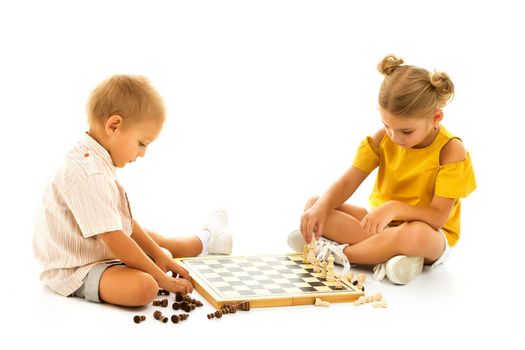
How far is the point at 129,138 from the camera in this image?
2.21m

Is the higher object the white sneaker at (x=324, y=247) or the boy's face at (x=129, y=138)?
the boy's face at (x=129, y=138)

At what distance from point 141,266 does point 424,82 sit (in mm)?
993

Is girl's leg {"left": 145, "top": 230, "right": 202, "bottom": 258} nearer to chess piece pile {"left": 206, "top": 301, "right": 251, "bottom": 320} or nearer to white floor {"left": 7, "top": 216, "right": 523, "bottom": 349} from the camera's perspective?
white floor {"left": 7, "top": 216, "right": 523, "bottom": 349}

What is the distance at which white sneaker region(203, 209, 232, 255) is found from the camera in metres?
2.68

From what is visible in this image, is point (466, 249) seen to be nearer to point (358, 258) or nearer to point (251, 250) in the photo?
point (358, 258)

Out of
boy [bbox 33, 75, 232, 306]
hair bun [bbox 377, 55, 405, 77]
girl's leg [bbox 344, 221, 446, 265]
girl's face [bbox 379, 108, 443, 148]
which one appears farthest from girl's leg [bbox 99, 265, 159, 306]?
hair bun [bbox 377, 55, 405, 77]

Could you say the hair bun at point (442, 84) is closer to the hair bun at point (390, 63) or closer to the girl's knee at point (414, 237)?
the hair bun at point (390, 63)

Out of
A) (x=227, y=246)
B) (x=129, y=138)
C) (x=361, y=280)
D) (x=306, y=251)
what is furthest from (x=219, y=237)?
(x=129, y=138)

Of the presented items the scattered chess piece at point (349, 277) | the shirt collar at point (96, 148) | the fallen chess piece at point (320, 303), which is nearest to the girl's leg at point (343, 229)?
the scattered chess piece at point (349, 277)

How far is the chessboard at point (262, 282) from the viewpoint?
2248 mm

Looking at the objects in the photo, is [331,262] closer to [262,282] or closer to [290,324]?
[262,282]

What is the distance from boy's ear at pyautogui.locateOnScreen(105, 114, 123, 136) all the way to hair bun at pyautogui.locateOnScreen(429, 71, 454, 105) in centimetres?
93

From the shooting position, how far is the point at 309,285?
2.38 m

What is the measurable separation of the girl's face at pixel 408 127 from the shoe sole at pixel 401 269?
0.35 m
